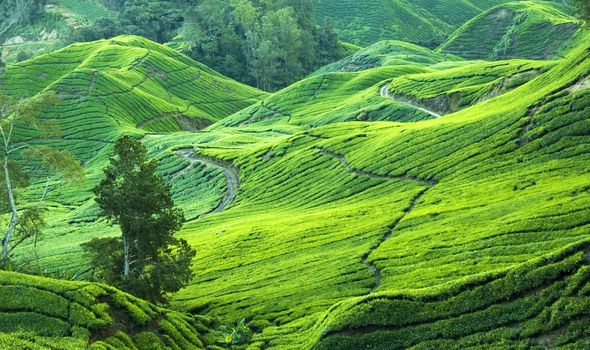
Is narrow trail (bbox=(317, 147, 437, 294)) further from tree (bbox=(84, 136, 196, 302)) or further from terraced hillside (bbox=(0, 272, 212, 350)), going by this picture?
terraced hillside (bbox=(0, 272, 212, 350))

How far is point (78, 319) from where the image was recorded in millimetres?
36906

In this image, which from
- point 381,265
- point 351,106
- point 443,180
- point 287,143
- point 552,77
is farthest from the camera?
point 351,106

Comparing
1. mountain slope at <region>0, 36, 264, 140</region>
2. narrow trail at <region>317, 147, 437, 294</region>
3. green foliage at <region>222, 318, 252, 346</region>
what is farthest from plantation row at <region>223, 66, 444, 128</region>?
green foliage at <region>222, 318, 252, 346</region>

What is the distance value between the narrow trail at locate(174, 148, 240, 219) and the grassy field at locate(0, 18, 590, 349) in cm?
32

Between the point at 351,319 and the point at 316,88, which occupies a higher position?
the point at 351,319

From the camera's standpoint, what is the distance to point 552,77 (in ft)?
246

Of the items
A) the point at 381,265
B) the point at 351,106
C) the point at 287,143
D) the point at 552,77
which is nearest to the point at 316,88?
the point at 351,106

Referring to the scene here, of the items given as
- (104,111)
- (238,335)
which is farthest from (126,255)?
(104,111)

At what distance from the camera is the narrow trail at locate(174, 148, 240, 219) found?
93625 millimetres

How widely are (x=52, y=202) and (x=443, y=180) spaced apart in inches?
3077

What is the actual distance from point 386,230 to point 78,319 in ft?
94.5

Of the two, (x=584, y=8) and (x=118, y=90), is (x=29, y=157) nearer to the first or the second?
(x=584, y=8)

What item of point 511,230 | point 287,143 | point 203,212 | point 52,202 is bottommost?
point 52,202

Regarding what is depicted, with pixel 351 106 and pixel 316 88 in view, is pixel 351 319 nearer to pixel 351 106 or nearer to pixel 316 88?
pixel 351 106
